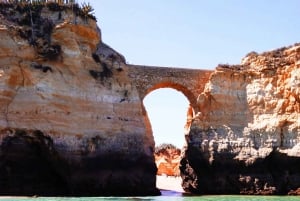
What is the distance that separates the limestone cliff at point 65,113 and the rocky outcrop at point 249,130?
3.39m

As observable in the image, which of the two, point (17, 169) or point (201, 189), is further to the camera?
point (201, 189)

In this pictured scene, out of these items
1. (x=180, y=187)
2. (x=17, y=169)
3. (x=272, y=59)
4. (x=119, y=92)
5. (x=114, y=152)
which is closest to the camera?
(x=17, y=169)

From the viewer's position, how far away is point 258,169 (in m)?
27.9

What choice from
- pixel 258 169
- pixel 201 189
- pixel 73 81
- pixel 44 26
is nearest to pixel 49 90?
pixel 73 81

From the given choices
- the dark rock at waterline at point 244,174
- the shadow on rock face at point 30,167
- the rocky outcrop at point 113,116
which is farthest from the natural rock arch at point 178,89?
the shadow on rock face at point 30,167

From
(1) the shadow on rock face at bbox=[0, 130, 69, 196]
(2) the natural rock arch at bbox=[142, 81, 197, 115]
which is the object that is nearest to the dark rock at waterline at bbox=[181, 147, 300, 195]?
(2) the natural rock arch at bbox=[142, 81, 197, 115]

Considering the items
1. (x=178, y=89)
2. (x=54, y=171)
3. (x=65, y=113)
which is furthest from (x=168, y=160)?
(x=54, y=171)

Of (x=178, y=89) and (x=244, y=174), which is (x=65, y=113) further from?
(x=244, y=174)

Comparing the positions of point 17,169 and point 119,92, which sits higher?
point 119,92

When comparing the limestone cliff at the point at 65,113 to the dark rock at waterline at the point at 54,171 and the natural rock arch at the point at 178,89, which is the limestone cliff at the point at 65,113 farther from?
the natural rock arch at the point at 178,89

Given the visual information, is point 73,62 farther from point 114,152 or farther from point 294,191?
point 294,191

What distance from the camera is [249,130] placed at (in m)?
29.2

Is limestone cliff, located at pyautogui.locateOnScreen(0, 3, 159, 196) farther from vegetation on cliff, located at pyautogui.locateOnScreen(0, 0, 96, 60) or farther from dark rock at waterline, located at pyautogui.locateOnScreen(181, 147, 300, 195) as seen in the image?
dark rock at waterline, located at pyautogui.locateOnScreen(181, 147, 300, 195)

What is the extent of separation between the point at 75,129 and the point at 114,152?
2.23 m
